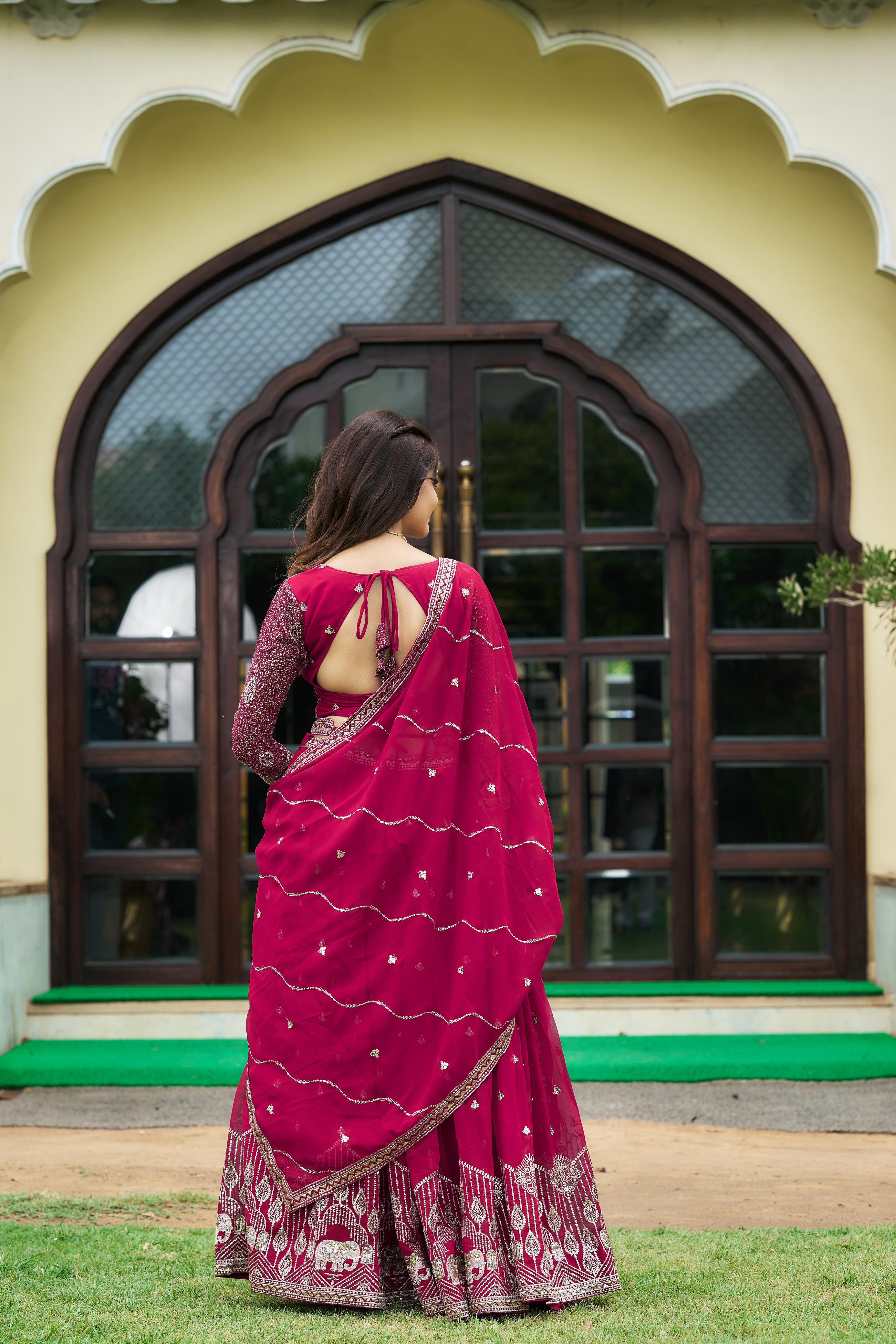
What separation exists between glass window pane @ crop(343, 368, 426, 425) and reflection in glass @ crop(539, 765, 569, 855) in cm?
152

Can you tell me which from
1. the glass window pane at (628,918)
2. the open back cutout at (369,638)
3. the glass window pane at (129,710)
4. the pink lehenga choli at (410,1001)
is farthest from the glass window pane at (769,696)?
the open back cutout at (369,638)

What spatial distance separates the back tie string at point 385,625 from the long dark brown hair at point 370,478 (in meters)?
0.11

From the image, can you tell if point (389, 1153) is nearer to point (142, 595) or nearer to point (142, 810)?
point (142, 810)

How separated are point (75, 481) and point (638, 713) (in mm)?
2472

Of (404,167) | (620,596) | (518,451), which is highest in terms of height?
(404,167)

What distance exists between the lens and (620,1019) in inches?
188

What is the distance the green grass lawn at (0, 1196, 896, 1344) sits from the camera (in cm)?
218

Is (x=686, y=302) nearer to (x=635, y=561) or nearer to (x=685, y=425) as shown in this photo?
(x=685, y=425)

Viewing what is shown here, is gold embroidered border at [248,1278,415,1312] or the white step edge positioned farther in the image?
the white step edge

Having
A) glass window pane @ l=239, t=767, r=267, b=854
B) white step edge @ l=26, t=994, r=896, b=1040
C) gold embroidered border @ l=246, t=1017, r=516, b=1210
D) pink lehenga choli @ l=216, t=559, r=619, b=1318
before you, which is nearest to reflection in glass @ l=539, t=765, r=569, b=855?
white step edge @ l=26, t=994, r=896, b=1040

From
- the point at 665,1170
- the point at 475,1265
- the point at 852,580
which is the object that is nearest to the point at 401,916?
the point at 475,1265

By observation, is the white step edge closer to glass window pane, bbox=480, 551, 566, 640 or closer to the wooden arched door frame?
the wooden arched door frame

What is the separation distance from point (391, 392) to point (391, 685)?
292 cm

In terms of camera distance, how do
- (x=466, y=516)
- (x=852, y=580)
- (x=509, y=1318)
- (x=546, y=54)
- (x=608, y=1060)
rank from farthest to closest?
(x=466, y=516) → (x=546, y=54) → (x=608, y=1060) → (x=852, y=580) → (x=509, y=1318)
